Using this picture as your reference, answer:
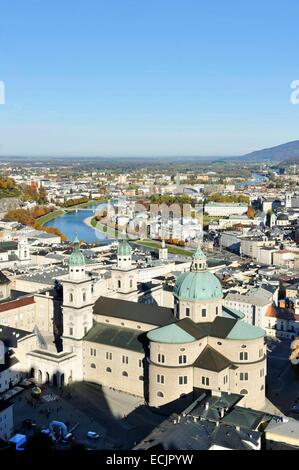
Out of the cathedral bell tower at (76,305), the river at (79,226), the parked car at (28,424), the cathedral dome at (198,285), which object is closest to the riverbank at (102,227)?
the river at (79,226)

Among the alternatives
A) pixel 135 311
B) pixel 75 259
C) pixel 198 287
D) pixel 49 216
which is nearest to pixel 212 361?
pixel 198 287

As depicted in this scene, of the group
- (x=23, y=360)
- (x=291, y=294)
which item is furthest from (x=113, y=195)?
(x=23, y=360)

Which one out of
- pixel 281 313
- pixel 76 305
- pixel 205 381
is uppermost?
pixel 76 305

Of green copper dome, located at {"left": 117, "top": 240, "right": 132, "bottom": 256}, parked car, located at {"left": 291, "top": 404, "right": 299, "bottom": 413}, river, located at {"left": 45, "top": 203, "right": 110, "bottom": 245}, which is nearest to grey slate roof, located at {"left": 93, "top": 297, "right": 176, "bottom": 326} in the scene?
green copper dome, located at {"left": 117, "top": 240, "right": 132, "bottom": 256}

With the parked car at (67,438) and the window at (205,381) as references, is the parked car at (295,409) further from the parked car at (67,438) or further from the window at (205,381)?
the parked car at (67,438)

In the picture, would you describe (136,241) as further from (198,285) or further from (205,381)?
(205,381)
